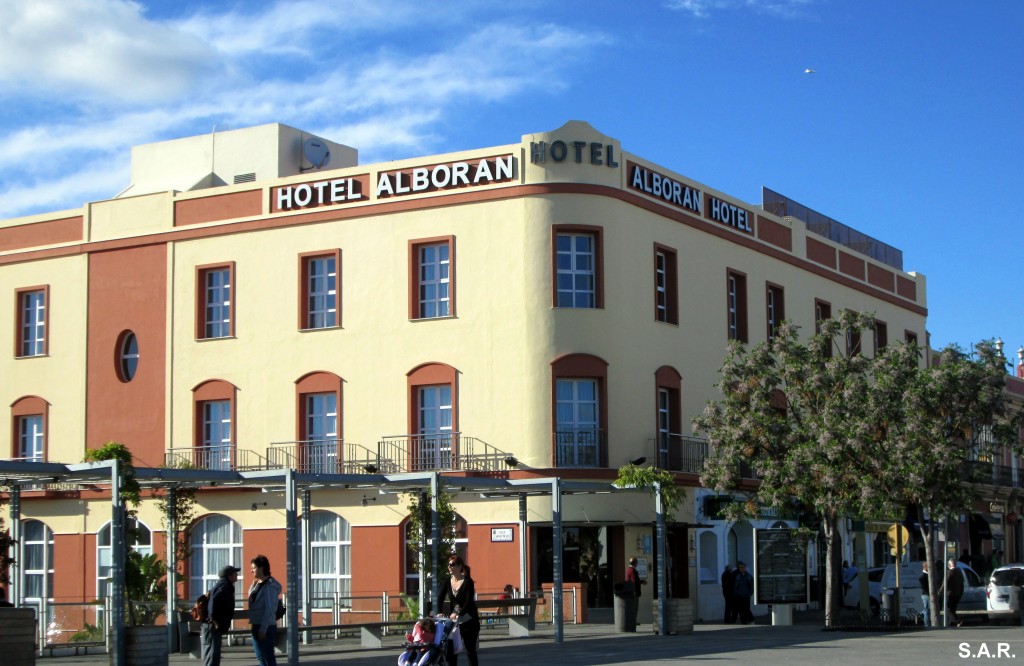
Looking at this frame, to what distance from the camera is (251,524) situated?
3997 centimetres

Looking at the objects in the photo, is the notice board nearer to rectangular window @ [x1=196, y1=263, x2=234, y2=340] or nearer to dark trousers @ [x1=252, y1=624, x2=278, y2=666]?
dark trousers @ [x1=252, y1=624, x2=278, y2=666]

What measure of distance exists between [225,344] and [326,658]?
16.7 metres

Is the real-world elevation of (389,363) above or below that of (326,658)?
above

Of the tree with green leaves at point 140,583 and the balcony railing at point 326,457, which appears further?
the balcony railing at point 326,457

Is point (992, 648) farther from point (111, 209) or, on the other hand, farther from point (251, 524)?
point (111, 209)

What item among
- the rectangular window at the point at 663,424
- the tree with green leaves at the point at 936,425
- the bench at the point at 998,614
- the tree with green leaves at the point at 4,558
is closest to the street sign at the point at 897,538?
the tree with green leaves at the point at 936,425

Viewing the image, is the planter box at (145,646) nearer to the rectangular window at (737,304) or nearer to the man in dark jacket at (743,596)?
the man in dark jacket at (743,596)

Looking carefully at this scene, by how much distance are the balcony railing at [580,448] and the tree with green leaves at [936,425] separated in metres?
7.58

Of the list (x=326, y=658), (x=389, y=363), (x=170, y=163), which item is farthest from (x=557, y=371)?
(x=170, y=163)

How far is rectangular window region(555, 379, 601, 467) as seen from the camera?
36.9 meters

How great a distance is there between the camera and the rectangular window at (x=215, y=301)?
137 ft

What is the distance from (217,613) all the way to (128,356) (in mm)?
24788

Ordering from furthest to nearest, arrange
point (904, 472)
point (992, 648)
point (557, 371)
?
point (557, 371), point (904, 472), point (992, 648)

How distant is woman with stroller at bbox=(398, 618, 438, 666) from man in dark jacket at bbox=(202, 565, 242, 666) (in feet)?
8.17
